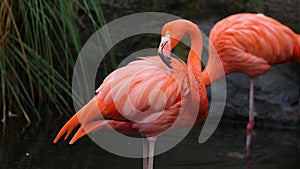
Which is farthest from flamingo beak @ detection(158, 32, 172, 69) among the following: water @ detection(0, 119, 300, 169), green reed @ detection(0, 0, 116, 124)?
green reed @ detection(0, 0, 116, 124)

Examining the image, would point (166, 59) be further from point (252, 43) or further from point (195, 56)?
point (252, 43)

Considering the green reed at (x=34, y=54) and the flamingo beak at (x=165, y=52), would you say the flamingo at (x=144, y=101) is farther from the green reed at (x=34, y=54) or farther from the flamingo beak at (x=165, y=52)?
the green reed at (x=34, y=54)

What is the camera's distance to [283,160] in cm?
393

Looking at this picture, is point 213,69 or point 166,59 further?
point 213,69

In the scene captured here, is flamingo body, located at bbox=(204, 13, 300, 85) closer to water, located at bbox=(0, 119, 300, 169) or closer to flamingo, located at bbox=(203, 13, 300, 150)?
flamingo, located at bbox=(203, 13, 300, 150)

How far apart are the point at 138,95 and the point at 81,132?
0.37 metres

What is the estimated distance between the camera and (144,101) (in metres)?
3.09

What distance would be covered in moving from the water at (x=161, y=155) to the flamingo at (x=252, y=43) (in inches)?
9.7

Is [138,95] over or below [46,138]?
over

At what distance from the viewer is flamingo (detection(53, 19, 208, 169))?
311 cm

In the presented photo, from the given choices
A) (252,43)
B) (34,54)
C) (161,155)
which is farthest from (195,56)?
(34,54)

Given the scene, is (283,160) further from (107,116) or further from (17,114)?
(17,114)

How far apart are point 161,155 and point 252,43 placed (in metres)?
1.18

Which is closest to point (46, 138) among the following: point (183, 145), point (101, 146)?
point (101, 146)
